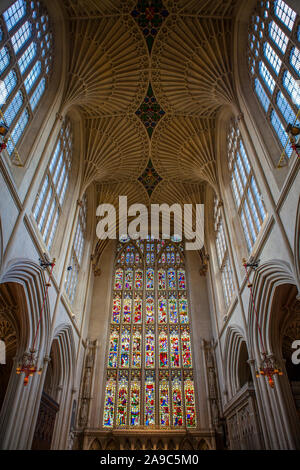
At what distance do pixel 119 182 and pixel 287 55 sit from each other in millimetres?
11857

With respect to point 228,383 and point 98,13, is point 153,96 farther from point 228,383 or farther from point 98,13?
point 228,383

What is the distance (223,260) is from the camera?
17.1m

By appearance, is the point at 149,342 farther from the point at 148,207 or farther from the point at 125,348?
the point at 148,207

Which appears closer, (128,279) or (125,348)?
(125,348)

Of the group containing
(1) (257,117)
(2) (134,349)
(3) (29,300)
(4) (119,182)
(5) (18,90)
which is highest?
(4) (119,182)

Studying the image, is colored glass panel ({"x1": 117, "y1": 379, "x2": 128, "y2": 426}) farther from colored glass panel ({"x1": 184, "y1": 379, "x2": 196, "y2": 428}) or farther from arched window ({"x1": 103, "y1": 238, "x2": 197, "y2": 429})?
colored glass panel ({"x1": 184, "y1": 379, "x2": 196, "y2": 428})

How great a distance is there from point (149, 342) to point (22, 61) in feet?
48.1

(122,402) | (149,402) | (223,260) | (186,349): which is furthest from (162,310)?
(122,402)

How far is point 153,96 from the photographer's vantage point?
16406mm

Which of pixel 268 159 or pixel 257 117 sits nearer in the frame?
pixel 268 159

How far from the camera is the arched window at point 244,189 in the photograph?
1238 centimetres

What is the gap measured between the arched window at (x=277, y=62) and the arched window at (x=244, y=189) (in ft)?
7.28

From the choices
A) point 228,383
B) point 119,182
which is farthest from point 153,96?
point 228,383


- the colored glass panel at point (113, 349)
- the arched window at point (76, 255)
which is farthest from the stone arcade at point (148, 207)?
the arched window at point (76, 255)
